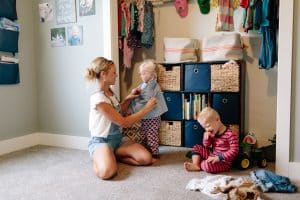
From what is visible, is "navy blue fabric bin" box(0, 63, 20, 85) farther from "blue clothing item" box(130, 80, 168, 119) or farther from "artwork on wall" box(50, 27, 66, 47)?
"blue clothing item" box(130, 80, 168, 119)

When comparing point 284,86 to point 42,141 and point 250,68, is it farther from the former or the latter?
point 42,141

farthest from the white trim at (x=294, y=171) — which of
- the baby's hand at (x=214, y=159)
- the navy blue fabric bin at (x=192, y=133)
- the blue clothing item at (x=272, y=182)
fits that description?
the navy blue fabric bin at (x=192, y=133)

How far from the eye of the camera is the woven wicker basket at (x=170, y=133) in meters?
3.29

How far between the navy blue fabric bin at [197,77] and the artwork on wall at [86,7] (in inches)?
41.6

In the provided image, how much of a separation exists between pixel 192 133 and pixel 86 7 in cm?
159

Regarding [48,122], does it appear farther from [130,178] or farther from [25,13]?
[130,178]

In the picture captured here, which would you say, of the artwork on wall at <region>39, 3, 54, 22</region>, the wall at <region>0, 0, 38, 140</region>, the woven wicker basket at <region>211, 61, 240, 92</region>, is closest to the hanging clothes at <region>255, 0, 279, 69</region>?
the woven wicker basket at <region>211, 61, 240, 92</region>

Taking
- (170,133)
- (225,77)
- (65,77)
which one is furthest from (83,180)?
(225,77)

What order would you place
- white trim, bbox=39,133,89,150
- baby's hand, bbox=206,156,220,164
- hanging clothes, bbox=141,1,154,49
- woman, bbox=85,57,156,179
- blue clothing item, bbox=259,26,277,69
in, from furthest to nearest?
1. hanging clothes, bbox=141,1,154,49
2. white trim, bbox=39,133,89,150
3. blue clothing item, bbox=259,26,277,69
4. woman, bbox=85,57,156,179
5. baby's hand, bbox=206,156,220,164

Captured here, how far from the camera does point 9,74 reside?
3158 mm

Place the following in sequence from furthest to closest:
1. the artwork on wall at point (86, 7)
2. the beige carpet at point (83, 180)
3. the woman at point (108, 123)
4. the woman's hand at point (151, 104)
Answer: the artwork on wall at point (86, 7) < the woman's hand at point (151, 104) < the woman at point (108, 123) < the beige carpet at point (83, 180)

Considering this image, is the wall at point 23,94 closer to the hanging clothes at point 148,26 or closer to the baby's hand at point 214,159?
the hanging clothes at point 148,26

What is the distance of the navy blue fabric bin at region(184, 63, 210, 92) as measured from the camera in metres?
3.13

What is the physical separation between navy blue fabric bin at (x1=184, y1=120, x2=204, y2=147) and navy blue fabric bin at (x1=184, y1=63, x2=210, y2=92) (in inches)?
13.1
